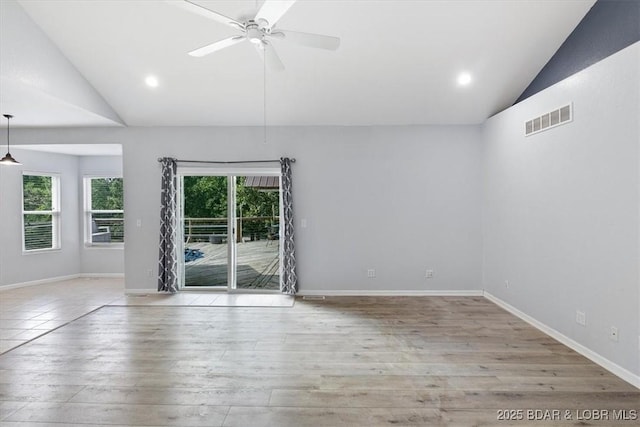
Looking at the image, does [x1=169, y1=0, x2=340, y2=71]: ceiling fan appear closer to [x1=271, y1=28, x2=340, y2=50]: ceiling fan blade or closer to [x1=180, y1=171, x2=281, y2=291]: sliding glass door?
[x1=271, y1=28, x2=340, y2=50]: ceiling fan blade

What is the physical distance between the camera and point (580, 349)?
327 centimetres

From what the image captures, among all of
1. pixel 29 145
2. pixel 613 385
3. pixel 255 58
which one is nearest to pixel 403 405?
pixel 613 385

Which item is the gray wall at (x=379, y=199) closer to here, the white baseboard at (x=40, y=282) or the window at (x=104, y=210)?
the window at (x=104, y=210)

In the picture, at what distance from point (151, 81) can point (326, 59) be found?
7.84 ft

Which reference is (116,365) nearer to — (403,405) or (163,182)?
(403,405)

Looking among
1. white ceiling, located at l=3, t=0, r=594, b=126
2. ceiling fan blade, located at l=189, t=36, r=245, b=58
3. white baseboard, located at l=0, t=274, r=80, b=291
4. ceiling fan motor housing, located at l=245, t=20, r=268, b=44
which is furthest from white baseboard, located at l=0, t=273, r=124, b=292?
ceiling fan motor housing, located at l=245, t=20, r=268, b=44

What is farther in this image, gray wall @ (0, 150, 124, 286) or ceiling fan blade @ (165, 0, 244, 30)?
gray wall @ (0, 150, 124, 286)

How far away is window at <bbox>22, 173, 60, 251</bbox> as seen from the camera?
6.32 meters

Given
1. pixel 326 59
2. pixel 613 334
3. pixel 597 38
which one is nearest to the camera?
→ pixel 613 334

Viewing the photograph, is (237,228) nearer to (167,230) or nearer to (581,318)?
(167,230)

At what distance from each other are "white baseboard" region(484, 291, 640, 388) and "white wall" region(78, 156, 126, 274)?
23.5 feet

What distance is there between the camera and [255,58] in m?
4.21

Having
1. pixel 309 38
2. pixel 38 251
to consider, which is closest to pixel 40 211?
pixel 38 251

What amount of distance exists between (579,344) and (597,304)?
49cm
